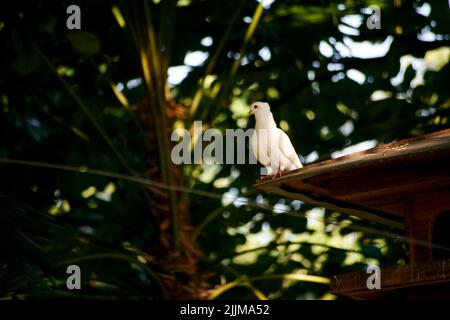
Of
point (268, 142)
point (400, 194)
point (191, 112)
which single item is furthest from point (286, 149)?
point (191, 112)

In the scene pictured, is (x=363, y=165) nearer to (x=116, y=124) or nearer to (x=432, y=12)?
(x=432, y=12)

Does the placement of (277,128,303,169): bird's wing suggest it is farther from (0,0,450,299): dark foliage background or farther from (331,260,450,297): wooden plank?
(0,0,450,299): dark foliage background

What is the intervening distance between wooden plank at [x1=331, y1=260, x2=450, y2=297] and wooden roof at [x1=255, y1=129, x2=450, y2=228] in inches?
15.6

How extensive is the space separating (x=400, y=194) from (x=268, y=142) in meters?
0.77

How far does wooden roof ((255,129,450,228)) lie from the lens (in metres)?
3.98

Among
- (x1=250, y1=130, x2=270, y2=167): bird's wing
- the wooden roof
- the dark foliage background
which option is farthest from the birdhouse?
the dark foliage background

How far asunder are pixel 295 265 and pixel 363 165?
361 centimetres

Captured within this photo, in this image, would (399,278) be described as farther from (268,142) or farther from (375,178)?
(268,142)

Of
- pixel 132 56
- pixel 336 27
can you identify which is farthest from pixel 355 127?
pixel 132 56

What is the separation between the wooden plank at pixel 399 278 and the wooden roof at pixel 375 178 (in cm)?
39

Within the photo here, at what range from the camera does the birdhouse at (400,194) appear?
13.1ft

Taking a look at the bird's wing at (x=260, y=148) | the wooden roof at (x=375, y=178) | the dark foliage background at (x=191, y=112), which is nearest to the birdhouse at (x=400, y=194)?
the wooden roof at (x=375, y=178)

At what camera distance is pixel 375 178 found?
14.5 feet

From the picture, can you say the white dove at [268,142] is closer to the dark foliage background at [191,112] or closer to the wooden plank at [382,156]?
the wooden plank at [382,156]
